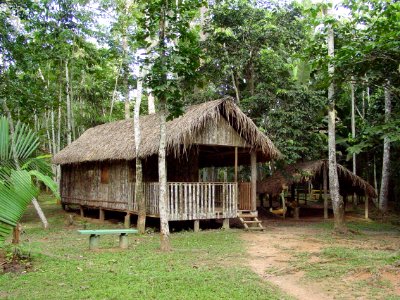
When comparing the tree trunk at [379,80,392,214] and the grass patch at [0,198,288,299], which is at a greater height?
the tree trunk at [379,80,392,214]

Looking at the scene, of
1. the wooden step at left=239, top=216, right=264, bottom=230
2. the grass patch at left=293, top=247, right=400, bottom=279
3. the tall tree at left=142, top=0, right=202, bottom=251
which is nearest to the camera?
the grass patch at left=293, top=247, right=400, bottom=279

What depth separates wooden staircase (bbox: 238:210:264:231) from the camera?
499 inches

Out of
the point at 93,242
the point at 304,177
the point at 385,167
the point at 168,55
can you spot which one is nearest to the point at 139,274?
the point at 93,242

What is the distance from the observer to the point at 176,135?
1122 cm

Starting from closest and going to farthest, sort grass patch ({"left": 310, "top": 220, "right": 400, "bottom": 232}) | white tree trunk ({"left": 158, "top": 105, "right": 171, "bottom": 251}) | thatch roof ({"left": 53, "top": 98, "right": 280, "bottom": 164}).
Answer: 1. white tree trunk ({"left": 158, "top": 105, "right": 171, "bottom": 251})
2. thatch roof ({"left": 53, "top": 98, "right": 280, "bottom": 164})
3. grass patch ({"left": 310, "top": 220, "right": 400, "bottom": 232})

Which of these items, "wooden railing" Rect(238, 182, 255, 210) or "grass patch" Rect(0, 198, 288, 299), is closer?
"grass patch" Rect(0, 198, 288, 299)

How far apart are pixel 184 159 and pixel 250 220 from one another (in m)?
2.95

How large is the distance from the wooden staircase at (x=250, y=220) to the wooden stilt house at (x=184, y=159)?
0.30ft

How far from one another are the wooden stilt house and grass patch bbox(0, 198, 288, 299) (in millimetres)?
2209

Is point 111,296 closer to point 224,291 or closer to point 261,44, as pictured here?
point 224,291

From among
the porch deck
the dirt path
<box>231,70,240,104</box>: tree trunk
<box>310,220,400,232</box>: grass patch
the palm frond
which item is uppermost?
<box>231,70,240,104</box>: tree trunk

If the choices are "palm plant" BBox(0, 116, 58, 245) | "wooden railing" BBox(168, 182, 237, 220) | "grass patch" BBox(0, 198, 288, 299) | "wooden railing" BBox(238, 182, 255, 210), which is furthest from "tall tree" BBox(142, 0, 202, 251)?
"wooden railing" BBox(238, 182, 255, 210)

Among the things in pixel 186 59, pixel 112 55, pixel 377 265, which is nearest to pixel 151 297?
pixel 377 265

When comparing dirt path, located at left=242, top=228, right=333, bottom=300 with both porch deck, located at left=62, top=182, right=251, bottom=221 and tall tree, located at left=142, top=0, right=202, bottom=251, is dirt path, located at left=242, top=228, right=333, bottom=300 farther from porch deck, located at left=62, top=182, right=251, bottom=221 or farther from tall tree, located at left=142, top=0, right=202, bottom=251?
tall tree, located at left=142, top=0, right=202, bottom=251
